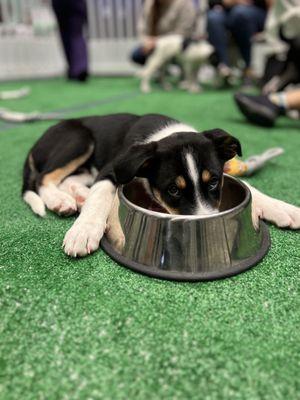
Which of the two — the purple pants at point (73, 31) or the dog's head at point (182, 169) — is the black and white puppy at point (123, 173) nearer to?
the dog's head at point (182, 169)

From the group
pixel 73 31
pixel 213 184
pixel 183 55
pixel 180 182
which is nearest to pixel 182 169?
pixel 180 182

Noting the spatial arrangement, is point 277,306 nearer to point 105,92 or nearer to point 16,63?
point 105,92

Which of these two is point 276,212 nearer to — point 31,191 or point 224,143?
point 224,143

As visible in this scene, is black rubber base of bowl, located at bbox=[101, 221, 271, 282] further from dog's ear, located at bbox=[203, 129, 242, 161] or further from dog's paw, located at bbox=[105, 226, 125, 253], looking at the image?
dog's ear, located at bbox=[203, 129, 242, 161]

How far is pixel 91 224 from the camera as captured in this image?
183 cm

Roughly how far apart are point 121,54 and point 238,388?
42.8 ft

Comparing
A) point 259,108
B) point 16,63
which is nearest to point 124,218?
point 259,108

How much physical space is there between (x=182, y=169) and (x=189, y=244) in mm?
437

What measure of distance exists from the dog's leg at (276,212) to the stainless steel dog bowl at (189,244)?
14.4 inches

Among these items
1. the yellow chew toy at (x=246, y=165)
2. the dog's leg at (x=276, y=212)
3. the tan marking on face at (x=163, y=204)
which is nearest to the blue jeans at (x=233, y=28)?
the yellow chew toy at (x=246, y=165)

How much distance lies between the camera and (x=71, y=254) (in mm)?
1712

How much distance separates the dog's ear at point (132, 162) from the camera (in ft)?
5.73

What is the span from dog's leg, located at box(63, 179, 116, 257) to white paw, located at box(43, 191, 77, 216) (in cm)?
16

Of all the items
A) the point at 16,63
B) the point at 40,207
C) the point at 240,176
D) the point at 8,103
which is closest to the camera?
the point at 40,207
